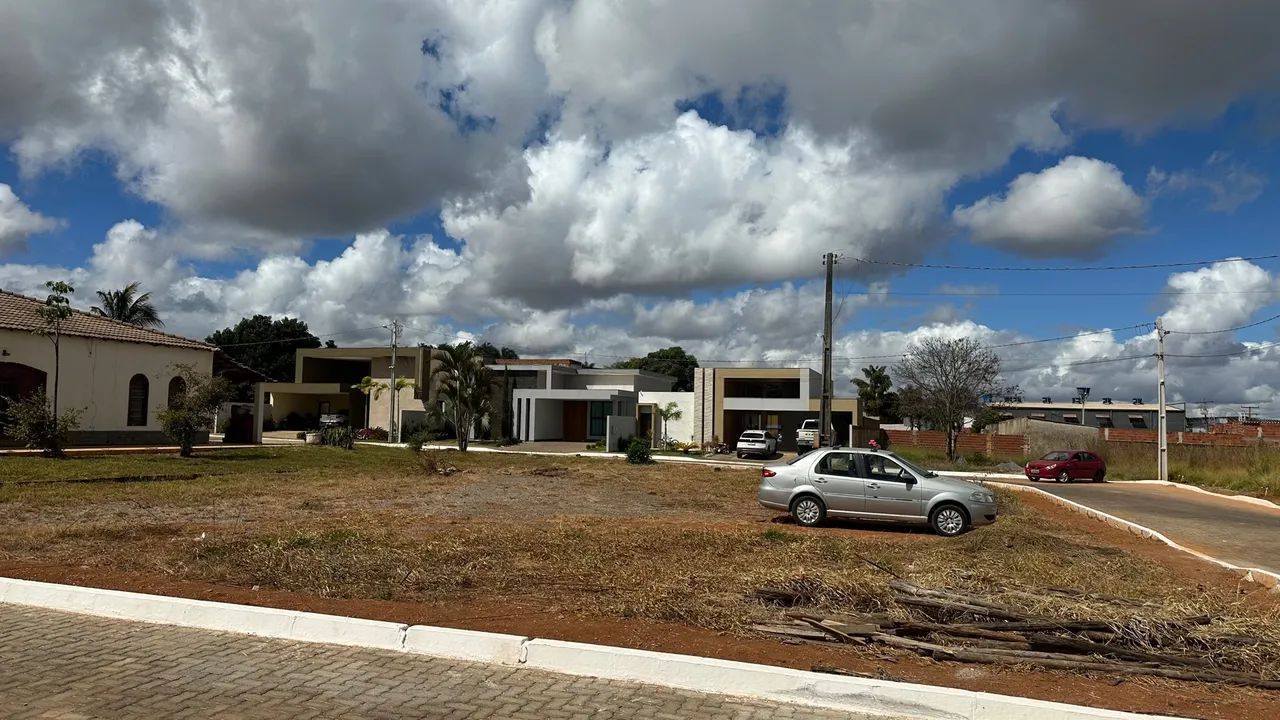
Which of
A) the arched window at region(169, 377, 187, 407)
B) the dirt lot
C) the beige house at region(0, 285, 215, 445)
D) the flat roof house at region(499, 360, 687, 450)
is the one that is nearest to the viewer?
the dirt lot

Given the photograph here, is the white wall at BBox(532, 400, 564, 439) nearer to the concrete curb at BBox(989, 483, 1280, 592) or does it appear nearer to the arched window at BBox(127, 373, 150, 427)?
the arched window at BBox(127, 373, 150, 427)

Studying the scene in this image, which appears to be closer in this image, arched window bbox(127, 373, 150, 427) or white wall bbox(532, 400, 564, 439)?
arched window bbox(127, 373, 150, 427)

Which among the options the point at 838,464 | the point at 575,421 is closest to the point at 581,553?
the point at 838,464

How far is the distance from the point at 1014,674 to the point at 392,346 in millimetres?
53272

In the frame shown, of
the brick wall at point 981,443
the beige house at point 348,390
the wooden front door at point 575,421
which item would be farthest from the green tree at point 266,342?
the brick wall at point 981,443

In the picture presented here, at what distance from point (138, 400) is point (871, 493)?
30.1 m

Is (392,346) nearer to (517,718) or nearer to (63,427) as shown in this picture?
(63,427)

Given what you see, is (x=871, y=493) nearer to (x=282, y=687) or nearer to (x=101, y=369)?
(x=282, y=687)

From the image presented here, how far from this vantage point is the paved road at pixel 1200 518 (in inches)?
547

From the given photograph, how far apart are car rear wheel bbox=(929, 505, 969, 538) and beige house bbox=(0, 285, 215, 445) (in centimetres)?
2746

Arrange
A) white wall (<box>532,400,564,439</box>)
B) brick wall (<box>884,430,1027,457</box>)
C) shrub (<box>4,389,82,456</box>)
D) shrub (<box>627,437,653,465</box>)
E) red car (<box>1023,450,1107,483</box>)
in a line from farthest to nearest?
white wall (<box>532,400,564,439</box>)
brick wall (<box>884,430,1027,457</box>)
shrub (<box>627,437,653,465</box>)
red car (<box>1023,450,1107,483</box>)
shrub (<box>4,389,82,456</box>)

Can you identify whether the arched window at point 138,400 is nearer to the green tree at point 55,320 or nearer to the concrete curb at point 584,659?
the green tree at point 55,320

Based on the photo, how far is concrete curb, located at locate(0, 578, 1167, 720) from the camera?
5.49 meters

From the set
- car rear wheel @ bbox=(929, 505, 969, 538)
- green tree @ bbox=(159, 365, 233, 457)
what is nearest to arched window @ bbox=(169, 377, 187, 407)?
green tree @ bbox=(159, 365, 233, 457)
